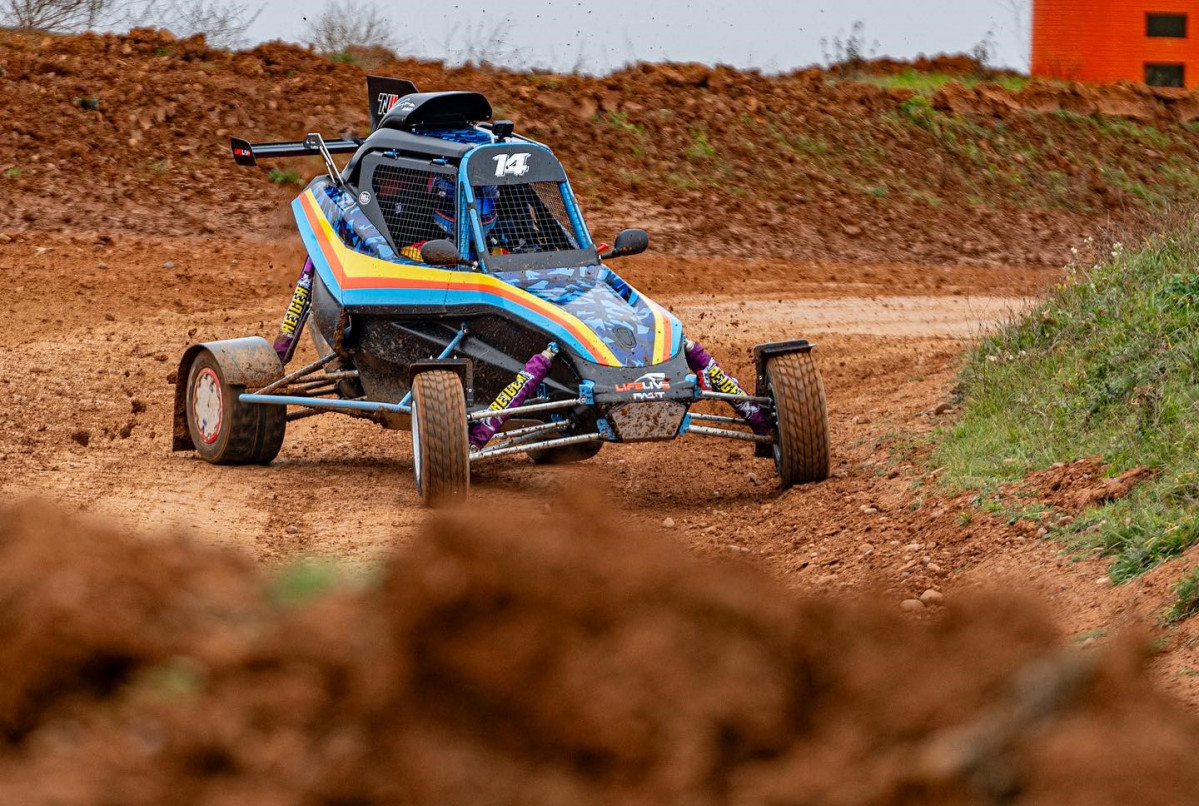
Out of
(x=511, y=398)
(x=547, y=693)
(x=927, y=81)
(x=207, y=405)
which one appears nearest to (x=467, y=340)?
(x=511, y=398)

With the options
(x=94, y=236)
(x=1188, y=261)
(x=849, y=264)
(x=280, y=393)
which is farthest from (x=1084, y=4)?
(x=280, y=393)

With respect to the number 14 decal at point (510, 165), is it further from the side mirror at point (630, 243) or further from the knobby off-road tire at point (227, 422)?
the knobby off-road tire at point (227, 422)

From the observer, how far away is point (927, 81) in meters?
31.7

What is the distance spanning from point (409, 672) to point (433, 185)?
7113 millimetres

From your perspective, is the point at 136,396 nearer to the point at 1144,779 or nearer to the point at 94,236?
the point at 94,236

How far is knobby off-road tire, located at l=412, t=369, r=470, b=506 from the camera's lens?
8.60 m

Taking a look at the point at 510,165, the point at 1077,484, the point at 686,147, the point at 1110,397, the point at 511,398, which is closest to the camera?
the point at 1077,484

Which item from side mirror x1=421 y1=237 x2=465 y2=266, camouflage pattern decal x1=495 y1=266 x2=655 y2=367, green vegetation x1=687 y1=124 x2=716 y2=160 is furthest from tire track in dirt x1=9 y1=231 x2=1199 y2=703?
green vegetation x1=687 y1=124 x2=716 y2=160

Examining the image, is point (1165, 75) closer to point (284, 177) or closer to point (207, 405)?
point (284, 177)

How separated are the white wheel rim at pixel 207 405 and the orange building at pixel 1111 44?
2390cm

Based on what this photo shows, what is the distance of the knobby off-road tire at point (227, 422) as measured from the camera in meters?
10.6

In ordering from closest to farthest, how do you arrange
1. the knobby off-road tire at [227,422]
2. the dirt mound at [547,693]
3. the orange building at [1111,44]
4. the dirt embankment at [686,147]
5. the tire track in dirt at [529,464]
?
the dirt mound at [547,693], the tire track in dirt at [529,464], the knobby off-road tire at [227,422], the dirt embankment at [686,147], the orange building at [1111,44]

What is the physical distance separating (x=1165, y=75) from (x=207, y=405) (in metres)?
26.0

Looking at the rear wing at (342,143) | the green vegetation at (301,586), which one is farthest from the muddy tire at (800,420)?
the green vegetation at (301,586)
